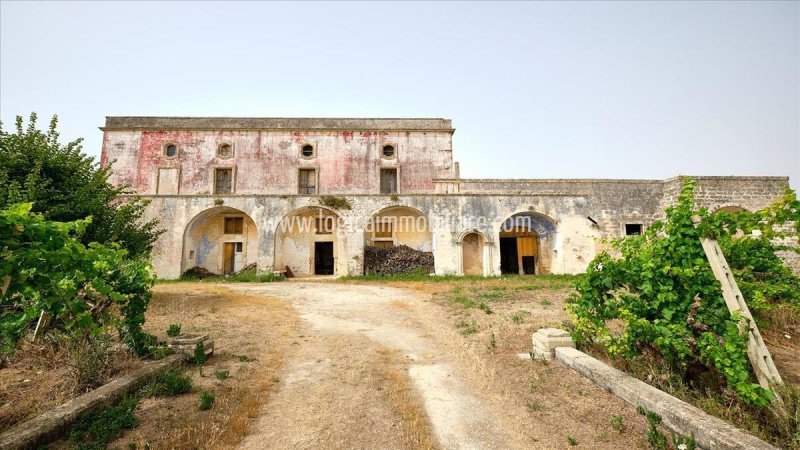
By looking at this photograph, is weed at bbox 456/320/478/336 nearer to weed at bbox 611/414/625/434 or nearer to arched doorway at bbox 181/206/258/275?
weed at bbox 611/414/625/434

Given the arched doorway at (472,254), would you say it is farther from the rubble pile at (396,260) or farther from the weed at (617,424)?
the weed at (617,424)

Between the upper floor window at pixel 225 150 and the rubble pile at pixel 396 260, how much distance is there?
11.7m

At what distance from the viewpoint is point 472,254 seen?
18.3 m

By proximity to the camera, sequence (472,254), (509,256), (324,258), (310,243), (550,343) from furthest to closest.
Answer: (509,256)
(324,258)
(310,243)
(472,254)
(550,343)

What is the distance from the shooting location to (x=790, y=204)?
324 centimetres

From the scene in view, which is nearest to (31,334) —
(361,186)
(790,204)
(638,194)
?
(790,204)

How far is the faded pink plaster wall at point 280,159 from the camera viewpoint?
22344mm

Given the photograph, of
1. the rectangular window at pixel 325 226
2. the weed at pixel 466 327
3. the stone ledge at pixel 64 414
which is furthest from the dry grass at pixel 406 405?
the rectangular window at pixel 325 226

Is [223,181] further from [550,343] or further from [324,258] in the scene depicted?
[550,343]

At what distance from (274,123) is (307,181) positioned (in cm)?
447

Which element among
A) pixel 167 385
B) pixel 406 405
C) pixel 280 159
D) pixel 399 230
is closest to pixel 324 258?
pixel 399 230

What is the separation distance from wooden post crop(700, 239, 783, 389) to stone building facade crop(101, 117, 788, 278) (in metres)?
10.5

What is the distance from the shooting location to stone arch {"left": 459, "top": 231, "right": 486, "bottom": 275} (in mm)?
17984

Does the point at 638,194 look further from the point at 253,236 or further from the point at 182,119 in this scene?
the point at 182,119
